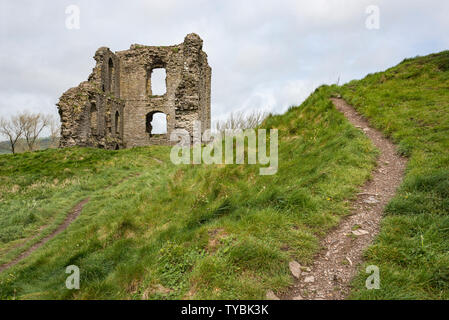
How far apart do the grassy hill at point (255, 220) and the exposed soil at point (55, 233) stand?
0.17 meters

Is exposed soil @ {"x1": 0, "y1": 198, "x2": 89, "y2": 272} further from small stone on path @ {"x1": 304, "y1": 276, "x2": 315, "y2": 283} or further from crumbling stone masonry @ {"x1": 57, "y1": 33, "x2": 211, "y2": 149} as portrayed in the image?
crumbling stone masonry @ {"x1": 57, "y1": 33, "x2": 211, "y2": 149}

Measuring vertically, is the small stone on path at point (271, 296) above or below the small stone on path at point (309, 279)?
below

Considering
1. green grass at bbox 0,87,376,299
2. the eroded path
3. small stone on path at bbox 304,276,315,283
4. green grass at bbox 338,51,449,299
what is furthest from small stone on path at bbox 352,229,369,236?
small stone on path at bbox 304,276,315,283

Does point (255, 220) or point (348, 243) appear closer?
point (348, 243)

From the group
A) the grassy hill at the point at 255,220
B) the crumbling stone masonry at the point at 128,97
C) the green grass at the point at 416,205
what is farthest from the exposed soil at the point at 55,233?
the crumbling stone masonry at the point at 128,97

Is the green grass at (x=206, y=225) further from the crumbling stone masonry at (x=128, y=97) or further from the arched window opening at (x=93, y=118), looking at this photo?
the crumbling stone masonry at (x=128, y=97)

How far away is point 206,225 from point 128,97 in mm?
27025

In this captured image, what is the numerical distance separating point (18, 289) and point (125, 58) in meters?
28.5

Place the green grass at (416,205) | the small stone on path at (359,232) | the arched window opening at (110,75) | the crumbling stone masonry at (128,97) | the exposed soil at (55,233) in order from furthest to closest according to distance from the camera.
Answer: the arched window opening at (110,75), the crumbling stone masonry at (128,97), the exposed soil at (55,233), the small stone on path at (359,232), the green grass at (416,205)

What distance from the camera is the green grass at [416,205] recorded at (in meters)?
2.79

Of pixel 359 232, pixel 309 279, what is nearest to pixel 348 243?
pixel 359 232

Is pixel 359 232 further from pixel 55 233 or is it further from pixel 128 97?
pixel 128 97

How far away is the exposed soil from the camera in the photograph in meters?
6.09

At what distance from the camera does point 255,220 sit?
4363 mm
